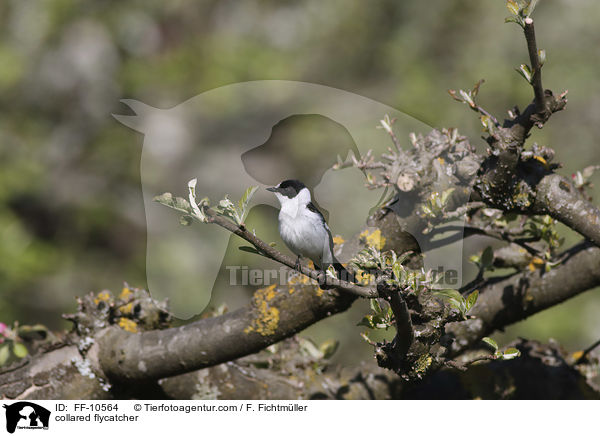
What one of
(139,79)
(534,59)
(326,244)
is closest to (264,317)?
(326,244)

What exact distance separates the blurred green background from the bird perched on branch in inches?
78.2

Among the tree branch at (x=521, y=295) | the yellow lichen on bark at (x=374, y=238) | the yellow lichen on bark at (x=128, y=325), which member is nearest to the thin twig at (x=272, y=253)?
the yellow lichen on bark at (x=374, y=238)

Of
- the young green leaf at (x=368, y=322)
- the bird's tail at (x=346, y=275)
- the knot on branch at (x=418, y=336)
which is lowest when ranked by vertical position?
the knot on branch at (x=418, y=336)

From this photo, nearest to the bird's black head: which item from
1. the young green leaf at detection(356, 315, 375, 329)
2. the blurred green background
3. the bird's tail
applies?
the bird's tail

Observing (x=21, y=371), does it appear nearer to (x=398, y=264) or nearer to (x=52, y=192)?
(x=398, y=264)

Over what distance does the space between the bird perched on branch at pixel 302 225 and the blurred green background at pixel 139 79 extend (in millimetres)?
1985

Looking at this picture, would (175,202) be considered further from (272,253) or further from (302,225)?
(302,225)

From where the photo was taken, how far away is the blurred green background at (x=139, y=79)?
3.27 metres

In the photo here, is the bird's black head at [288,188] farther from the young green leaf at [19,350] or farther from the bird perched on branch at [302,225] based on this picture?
the young green leaf at [19,350]

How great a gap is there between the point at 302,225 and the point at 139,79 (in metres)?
2.52

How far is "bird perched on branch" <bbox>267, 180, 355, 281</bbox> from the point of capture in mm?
1221

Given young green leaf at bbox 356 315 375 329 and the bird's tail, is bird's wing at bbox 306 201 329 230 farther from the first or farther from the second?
young green leaf at bbox 356 315 375 329

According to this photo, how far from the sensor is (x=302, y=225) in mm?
1225
